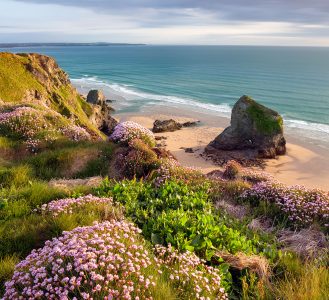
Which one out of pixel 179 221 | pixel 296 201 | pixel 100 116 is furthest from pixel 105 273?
pixel 100 116

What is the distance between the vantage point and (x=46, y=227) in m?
6.91

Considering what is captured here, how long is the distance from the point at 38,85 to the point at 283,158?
1068 inches

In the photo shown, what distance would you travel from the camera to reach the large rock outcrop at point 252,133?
138 ft

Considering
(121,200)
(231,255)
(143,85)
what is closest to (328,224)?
(231,255)

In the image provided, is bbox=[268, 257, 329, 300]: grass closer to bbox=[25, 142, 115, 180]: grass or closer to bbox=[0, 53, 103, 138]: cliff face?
bbox=[25, 142, 115, 180]: grass

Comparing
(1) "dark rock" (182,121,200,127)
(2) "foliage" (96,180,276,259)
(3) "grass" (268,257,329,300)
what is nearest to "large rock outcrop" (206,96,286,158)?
(1) "dark rock" (182,121,200,127)

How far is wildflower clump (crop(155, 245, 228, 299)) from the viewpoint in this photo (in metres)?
5.18

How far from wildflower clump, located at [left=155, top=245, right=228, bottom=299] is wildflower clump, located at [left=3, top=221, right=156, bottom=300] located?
422 millimetres

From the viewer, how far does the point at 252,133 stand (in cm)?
4272

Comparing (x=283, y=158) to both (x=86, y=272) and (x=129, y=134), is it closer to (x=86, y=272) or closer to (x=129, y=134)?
→ (x=129, y=134)

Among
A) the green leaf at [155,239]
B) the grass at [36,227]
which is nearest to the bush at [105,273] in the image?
the green leaf at [155,239]

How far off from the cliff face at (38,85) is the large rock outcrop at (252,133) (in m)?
15.6

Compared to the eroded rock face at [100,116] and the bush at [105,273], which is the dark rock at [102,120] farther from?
the bush at [105,273]

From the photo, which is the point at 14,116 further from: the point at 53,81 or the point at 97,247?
the point at 53,81
